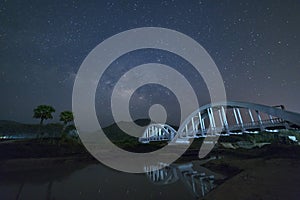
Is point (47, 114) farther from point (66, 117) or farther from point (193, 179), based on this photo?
point (193, 179)

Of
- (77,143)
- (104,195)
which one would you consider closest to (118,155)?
(77,143)

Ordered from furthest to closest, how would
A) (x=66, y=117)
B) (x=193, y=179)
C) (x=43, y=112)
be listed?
(x=66, y=117)
(x=43, y=112)
(x=193, y=179)

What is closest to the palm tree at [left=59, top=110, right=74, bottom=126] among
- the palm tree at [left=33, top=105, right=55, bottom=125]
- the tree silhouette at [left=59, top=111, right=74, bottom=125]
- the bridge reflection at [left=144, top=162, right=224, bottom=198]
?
the tree silhouette at [left=59, top=111, right=74, bottom=125]

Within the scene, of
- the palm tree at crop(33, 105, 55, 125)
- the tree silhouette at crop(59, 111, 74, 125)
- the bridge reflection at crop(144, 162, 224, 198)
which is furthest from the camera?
the tree silhouette at crop(59, 111, 74, 125)

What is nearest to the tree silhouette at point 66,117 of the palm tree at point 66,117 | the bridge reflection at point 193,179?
the palm tree at point 66,117

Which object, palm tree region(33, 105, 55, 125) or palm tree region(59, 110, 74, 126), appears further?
palm tree region(59, 110, 74, 126)

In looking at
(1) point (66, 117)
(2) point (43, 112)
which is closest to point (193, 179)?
(1) point (66, 117)

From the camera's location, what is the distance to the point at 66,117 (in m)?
41.6

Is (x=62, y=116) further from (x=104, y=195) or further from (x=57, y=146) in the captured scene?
(x=104, y=195)

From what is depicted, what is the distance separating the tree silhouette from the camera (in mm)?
41453

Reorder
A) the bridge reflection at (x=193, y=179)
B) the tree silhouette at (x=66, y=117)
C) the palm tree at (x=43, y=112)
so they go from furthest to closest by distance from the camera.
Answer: the tree silhouette at (x=66, y=117), the palm tree at (x=43, y=112), the bridge reflection at (x=193, y=179)

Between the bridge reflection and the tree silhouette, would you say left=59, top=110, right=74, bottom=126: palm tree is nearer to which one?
the tree silhouette

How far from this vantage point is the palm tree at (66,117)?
41456 millimetres

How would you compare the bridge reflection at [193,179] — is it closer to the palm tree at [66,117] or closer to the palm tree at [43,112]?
the palm tree at [66,117]
